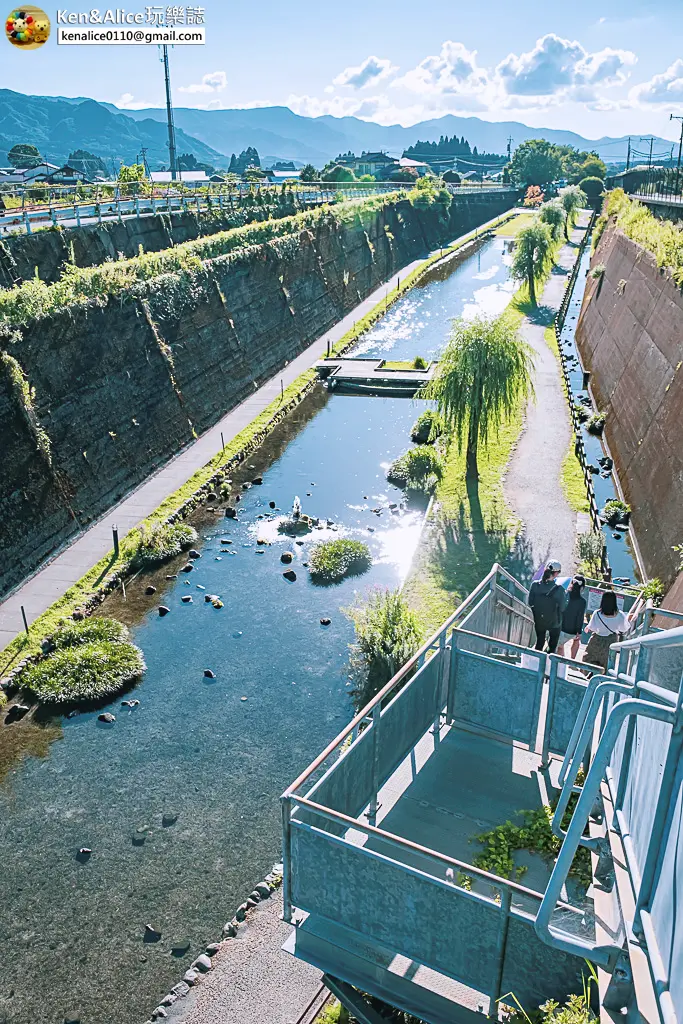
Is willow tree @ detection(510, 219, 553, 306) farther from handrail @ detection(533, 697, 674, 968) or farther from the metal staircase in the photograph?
handrail @ detection(533, 697, 674, 968)

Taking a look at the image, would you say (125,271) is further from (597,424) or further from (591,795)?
(591,795)

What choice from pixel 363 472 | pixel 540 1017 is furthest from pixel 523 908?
pixel 363 472

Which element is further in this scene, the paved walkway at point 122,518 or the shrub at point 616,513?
the shrub at point 616,513

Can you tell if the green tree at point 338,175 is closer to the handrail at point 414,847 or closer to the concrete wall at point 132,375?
the concrete wall at point 132,375

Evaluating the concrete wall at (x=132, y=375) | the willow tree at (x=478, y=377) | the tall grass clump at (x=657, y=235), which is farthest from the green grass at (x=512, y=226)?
the willow tree at (x=478, y=377)

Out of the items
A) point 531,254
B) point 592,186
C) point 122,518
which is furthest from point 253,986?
point 592,186

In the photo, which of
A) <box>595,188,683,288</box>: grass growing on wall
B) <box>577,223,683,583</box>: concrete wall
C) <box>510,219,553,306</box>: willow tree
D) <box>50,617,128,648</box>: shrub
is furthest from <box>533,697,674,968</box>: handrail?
<box>510,219,553,306</box>: willow tree
